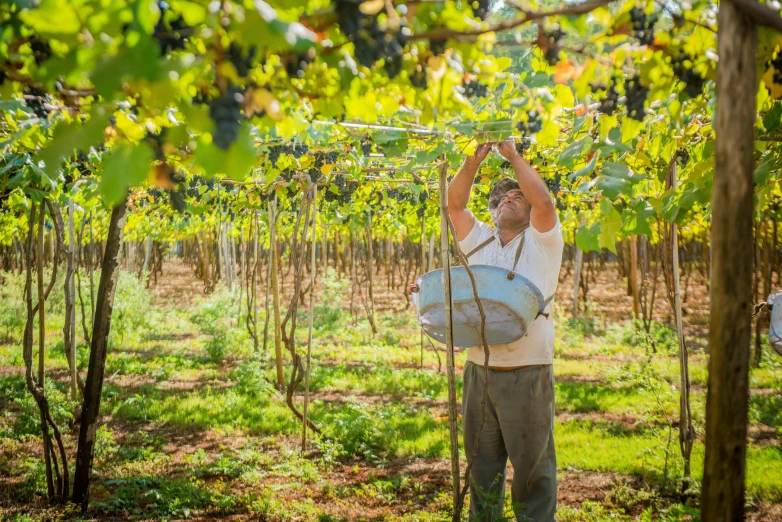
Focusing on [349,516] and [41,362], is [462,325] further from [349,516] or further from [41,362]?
[41,362]

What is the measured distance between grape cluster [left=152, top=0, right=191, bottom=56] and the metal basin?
141 cm

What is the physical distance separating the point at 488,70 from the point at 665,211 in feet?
3.66

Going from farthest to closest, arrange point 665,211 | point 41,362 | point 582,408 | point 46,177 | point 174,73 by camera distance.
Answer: point 582,408 → point 41,362 → point 46,177 → point 665,211 → point 174,73

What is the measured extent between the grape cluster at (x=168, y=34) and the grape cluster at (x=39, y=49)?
0.32 meters

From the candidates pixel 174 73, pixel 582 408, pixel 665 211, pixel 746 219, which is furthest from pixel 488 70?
pixel 582 408

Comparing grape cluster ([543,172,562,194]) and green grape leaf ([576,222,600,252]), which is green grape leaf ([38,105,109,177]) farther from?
grape cluster ([543,172,562,194])

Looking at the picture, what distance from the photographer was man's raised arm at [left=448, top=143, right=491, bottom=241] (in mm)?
2457

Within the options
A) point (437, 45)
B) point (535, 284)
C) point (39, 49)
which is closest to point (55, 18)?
point (39, 49)

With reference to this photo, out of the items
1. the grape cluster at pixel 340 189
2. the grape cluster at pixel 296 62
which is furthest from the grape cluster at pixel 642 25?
the grape cluster at pixel 340 189

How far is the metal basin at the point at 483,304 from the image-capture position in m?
2.14

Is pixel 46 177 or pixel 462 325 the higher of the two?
pixel 46 177

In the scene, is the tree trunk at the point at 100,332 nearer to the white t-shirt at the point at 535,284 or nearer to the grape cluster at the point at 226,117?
the white t-shirt at the point at 535,284

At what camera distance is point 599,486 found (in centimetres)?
376

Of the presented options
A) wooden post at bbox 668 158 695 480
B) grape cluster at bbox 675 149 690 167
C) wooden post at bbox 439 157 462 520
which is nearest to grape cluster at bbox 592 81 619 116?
wooden post at bbox 439 157 462 520
